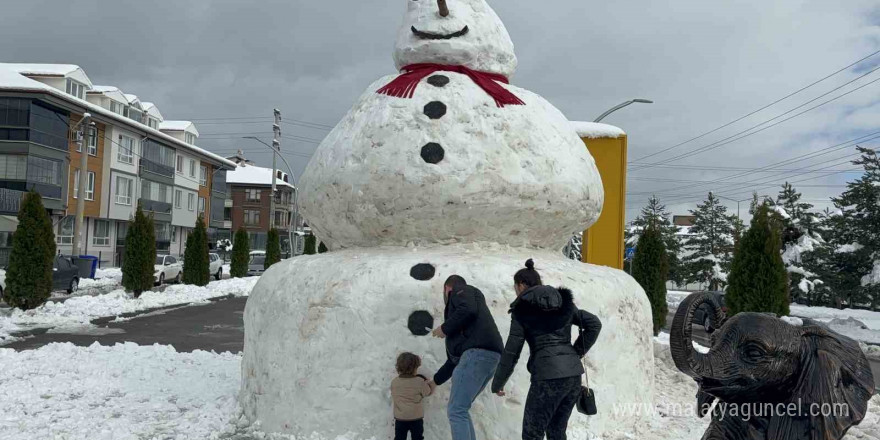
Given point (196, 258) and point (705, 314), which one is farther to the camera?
point (196, 258)

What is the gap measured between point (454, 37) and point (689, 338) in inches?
190

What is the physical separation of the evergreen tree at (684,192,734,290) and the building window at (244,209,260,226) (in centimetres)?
3906

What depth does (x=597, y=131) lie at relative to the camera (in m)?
11.0

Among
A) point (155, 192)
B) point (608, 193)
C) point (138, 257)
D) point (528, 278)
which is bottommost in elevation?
point (138, 257)

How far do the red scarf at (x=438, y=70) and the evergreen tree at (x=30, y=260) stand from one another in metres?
13.1

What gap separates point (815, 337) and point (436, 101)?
4333 millimetres

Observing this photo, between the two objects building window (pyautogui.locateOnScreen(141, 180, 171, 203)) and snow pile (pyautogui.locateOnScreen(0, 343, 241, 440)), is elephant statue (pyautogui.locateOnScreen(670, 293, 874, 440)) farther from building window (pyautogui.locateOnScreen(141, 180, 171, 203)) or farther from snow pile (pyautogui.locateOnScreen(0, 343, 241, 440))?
building window (pyautogui.locateOnScreen(141, 180, 171, 203))

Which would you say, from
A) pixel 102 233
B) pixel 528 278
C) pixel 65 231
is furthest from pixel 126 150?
pixel 528 278

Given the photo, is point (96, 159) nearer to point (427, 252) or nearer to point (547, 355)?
point (427, 252)

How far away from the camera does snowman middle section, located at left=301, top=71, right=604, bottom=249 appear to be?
5727 mm

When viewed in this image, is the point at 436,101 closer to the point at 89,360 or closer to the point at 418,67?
the point at 418,67

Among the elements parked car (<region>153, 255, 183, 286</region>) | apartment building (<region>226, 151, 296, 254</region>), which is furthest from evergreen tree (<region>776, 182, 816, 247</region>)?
apartment building (<region>226, 151, 296, 254</region>)

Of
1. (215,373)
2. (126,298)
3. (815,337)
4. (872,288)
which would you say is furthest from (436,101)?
(872,288)

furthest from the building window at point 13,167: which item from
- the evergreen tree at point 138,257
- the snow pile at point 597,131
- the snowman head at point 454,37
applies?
the snowman head at point 454,37
